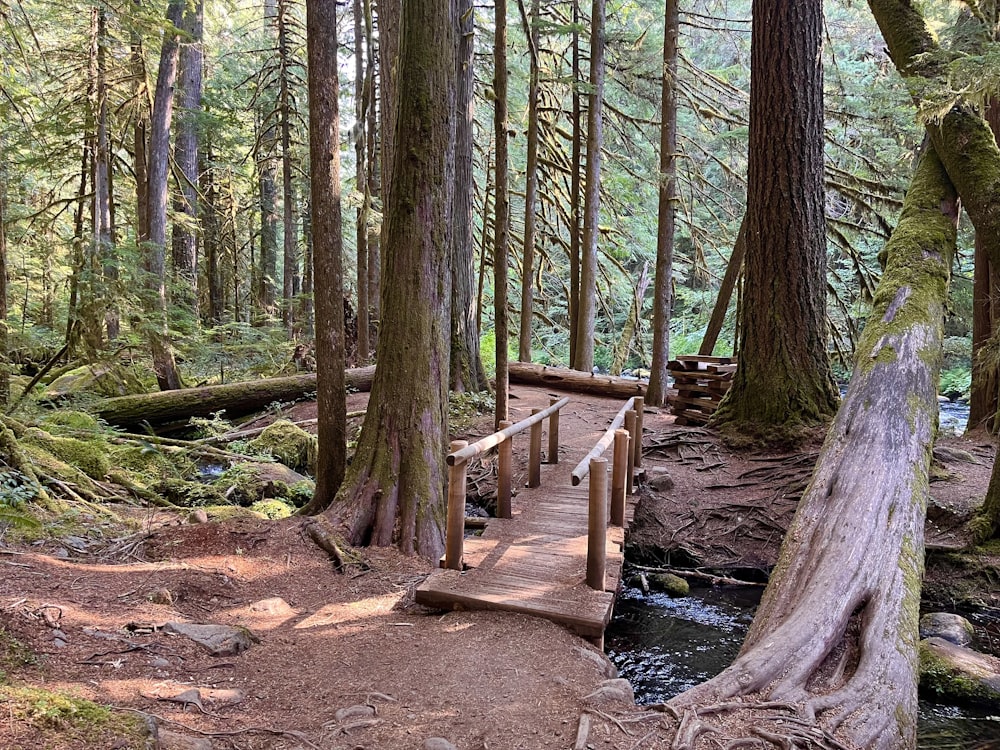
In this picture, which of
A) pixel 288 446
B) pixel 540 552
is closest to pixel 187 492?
pixel 288 446

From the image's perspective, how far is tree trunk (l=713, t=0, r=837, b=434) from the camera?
866 centimetres

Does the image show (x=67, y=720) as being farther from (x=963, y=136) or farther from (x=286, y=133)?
(x=286, y=133)

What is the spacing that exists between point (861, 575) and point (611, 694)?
5.54 feet

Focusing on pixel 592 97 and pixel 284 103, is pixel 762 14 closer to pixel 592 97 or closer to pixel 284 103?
pixel 592 97

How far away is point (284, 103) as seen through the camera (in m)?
Answer: 17.3

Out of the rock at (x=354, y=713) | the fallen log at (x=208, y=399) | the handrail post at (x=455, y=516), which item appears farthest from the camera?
the fallen log at (x=208, y=399)

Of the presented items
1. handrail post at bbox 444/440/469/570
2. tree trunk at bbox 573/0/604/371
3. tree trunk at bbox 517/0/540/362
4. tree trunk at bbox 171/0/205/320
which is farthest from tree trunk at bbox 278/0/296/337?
handrail post at bbox 444/440/469/570

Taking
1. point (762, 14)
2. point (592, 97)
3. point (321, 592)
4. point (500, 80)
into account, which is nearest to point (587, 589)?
point (321, 592)

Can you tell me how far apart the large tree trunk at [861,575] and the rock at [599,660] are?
94cm

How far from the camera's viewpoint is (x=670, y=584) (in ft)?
22.6

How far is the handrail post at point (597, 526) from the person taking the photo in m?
4.85

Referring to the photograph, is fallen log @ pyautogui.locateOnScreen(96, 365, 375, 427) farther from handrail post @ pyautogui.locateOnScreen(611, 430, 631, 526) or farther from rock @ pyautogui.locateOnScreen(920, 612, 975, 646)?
rock @ pyautogui.locateOnScreen(920, 612, 975, 646)

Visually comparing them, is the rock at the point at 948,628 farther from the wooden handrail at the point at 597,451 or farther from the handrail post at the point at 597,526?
the wooden handrail at the point at 597,451

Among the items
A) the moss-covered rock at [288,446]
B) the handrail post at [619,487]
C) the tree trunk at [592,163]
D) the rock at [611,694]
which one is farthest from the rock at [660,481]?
the tree trunk at [592,163]
